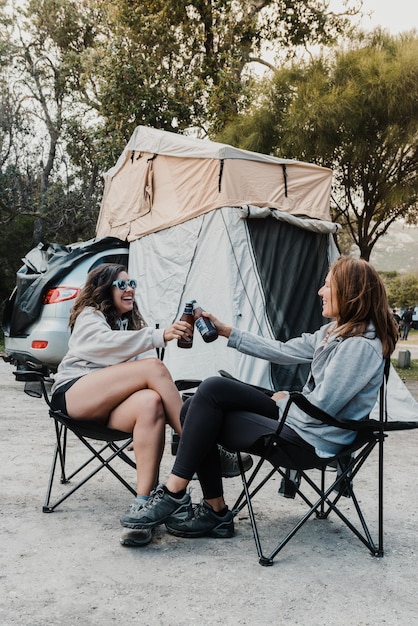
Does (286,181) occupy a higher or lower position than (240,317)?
higher

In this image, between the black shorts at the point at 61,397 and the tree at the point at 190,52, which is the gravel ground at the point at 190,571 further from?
the tree at the point at 190,52

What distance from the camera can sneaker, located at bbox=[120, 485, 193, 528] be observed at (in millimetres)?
2656


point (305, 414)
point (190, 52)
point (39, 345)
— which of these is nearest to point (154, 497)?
point (305, 414)

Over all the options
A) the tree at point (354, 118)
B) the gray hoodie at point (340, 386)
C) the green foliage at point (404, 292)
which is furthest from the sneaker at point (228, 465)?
the green foliage at point (404, 292)

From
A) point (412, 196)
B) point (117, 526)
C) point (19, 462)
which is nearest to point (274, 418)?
point (117, 526)

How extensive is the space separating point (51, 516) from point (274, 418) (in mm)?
1129

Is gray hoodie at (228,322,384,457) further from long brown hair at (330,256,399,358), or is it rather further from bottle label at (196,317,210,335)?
bottle label at (196,317,210,335)

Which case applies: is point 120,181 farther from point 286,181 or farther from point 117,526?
point 117,526

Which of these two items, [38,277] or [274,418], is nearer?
[274,418]

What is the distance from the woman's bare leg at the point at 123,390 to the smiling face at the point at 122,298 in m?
0.44

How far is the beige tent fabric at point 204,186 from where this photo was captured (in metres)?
5.98

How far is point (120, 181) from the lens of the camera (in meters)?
7.91

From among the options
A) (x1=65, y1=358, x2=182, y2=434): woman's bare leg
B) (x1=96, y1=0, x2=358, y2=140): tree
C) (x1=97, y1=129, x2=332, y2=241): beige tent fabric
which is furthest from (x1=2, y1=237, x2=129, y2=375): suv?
(x1=96, y1=0, x2=358, y2=140): tree

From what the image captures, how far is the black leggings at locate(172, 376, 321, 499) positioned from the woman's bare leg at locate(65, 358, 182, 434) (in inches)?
6.8
